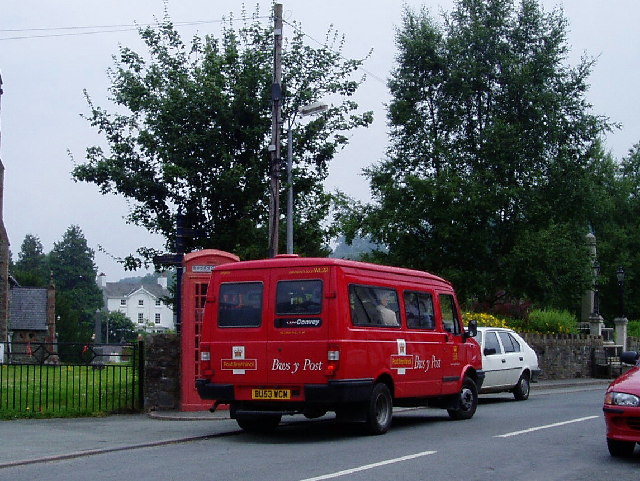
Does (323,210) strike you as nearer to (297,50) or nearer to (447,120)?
(297,50)

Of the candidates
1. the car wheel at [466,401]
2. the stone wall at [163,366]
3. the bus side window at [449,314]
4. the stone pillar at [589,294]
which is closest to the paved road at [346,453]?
the car wheel at [466,401]

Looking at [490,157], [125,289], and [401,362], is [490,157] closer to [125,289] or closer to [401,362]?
[401,362]

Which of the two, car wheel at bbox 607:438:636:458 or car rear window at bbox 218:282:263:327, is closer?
car wheel at bbox 607:438:636:458

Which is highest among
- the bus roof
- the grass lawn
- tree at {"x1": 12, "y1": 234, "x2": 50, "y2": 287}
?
tree at {"x1": 12, "y1": 234, "x2": 50, "y2": 287}

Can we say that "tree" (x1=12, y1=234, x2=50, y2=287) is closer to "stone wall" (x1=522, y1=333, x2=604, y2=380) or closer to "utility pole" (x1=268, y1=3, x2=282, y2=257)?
"stone wall" (x1=522, y1=333, x2=604, y2=380)

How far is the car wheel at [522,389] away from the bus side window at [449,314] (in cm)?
681

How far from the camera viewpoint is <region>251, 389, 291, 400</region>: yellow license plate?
1329 centimetres

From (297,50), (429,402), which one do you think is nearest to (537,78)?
(297,50)

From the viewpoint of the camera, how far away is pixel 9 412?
56.6 ft

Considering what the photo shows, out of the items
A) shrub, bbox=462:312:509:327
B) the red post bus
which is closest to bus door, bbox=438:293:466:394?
the red post bus

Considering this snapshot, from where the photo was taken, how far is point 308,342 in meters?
13.2

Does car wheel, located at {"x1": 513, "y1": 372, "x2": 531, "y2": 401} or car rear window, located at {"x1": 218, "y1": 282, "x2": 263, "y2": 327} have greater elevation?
car rear window, located at {"x1": 218, "y1": 282, "x2": 263, "y2": 327}

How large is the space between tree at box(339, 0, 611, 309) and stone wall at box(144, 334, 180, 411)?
20230 millimetres

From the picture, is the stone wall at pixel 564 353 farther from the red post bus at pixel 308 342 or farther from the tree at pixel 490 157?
the red post bus at pixel 308 342
